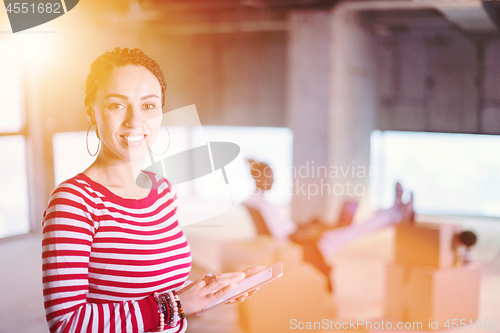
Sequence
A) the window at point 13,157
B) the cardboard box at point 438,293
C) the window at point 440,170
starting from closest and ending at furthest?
1. the cardboard box at point 438,293
2. the window at point 13,157
3. the window at point 440,170

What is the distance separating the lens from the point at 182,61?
319 inches

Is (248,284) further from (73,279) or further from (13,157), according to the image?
(13,157)

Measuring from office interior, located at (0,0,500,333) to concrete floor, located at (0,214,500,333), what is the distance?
0.03 m

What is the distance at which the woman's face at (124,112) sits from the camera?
1117 mm

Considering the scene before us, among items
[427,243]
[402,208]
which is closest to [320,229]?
[402,208]

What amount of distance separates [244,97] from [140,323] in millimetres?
7200

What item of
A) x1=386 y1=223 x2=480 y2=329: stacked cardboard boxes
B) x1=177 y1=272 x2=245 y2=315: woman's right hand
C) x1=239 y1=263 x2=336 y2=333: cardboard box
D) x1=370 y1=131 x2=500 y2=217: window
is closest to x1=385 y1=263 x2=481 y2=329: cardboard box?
x1=386 y1=223 x2=480 y2=329: stacked cardboard boxes

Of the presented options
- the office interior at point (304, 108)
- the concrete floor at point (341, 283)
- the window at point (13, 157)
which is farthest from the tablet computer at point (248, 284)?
the window at point (13, 157)

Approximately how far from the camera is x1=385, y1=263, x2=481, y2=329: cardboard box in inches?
124

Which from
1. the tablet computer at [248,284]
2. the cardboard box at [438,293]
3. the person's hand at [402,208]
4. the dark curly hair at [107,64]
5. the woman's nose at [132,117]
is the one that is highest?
the dark curly hair at [107,64]

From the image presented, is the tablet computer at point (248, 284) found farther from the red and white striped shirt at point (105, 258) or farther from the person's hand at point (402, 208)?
the person's hand at point (402, 208)

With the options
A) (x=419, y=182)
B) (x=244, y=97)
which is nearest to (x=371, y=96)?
(x=419, y=182)

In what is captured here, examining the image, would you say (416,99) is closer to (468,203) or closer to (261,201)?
(468,203)

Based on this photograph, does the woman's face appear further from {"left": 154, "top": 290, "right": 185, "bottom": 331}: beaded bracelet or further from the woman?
{"left": 154, "top": 290, "right": 185, "bottom": 331}: beaded bracelet
